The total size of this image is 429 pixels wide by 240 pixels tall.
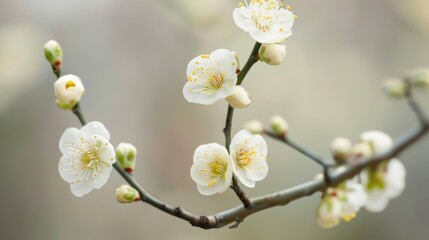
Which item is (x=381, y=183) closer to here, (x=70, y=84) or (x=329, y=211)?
(x=329, y=211)

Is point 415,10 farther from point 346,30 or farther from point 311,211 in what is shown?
point 311,211

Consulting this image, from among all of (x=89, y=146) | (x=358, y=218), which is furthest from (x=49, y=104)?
(x=89, y=146)

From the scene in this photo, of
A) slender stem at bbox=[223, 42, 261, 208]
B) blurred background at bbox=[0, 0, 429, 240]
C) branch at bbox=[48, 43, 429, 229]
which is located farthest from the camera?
blurred background at bbox=[0, 0, 429, 240]

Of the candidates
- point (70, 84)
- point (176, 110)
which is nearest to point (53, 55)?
point (70, 84)

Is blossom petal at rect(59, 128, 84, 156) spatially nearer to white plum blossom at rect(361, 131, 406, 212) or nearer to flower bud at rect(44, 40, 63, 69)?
flower bud at rect(44, 40, 63, 69)

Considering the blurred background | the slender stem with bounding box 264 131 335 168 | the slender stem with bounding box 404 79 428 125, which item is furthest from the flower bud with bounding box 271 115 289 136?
the blurred background

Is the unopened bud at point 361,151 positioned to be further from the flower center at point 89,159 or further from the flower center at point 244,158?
the flower center at point 89,159

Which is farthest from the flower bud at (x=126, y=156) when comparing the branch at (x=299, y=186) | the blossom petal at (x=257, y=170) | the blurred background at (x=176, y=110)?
the blurred background at (x=176, y=110)
